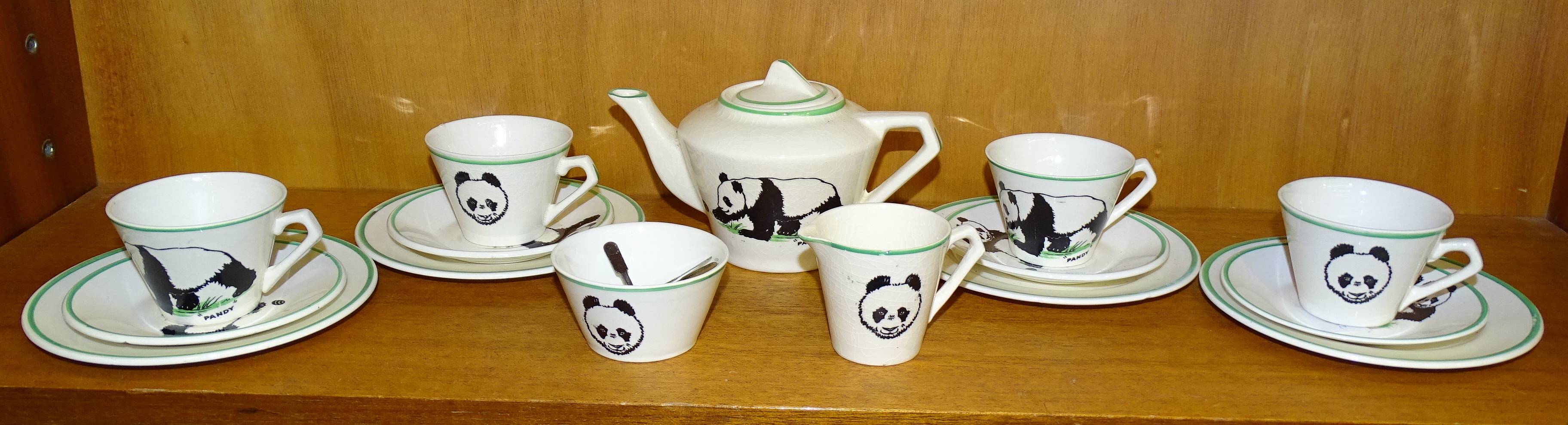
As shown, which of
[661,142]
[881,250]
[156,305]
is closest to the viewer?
[881,250]

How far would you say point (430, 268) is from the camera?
77 centimetres

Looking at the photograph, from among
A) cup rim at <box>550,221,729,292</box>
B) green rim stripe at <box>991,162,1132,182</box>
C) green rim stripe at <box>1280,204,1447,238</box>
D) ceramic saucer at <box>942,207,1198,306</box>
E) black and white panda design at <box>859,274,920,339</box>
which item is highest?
green rim stripe at <box>991,162,1132,182</box>

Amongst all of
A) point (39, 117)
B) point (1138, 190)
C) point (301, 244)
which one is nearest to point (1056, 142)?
point (1138, 190)

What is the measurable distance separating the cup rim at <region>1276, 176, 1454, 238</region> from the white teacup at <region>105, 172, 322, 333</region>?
689 millimetres

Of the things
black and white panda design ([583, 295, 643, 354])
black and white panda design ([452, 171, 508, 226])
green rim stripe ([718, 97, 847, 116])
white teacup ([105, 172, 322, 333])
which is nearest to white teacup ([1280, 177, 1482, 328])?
green rim stripe ([718, 97, 847, 116])

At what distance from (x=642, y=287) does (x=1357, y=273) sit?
1.58 ft

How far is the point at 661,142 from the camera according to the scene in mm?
830

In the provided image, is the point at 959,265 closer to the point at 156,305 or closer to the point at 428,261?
the point at 428,261

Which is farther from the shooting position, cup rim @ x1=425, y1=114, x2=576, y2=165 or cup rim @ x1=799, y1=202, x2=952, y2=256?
cup rim @ x1=425, y1=114, x2=576, y2=165

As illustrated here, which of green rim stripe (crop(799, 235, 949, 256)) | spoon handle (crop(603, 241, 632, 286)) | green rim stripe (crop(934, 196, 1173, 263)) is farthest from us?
green rim stripe (crop(934, 196, 1173, 263))

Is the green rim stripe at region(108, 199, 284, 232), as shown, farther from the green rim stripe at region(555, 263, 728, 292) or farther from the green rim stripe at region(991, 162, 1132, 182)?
the green rim stripe at region(991, 162, 1132, 182)

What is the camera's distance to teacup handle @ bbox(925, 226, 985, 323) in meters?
0.66

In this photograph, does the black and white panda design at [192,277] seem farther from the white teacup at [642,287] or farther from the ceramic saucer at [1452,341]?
the ceramic saucer at [1452,341]

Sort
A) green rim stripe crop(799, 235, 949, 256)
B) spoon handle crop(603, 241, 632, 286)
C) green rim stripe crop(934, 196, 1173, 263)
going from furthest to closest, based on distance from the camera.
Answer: green rim stripe crop(934, 196, 1173, 263) → spoon handle crop(603, 241, 632, 286) → green rim stripe crop(799, 235, 949, 256)
